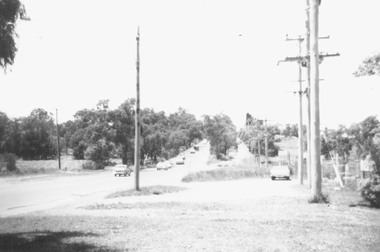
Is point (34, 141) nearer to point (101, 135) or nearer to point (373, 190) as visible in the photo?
point (101, 135)

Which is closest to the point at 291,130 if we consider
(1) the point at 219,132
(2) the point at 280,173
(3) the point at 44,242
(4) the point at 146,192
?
(1) the point at 219,132

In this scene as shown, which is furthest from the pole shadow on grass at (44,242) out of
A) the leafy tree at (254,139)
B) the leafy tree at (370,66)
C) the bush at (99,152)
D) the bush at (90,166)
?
the leafy tree at (254,139)

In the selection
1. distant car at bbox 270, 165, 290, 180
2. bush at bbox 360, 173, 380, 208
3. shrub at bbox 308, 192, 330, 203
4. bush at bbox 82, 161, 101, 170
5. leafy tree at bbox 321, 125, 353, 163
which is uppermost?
leafy tree at bbox 321, 125, 353, 163

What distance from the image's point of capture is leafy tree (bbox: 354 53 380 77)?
21.7 meters

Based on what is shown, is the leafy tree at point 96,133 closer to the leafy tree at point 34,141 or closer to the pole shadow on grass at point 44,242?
the leafy tree at point 34,141

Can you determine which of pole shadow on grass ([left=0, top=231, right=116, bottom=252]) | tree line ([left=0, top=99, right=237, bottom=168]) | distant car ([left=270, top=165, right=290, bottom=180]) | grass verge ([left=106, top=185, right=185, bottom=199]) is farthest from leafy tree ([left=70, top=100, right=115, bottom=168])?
pole shadow on grass ([left=0, top=231, right=116, bottom=252])

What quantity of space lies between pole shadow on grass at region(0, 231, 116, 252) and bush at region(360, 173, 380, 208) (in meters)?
9.56

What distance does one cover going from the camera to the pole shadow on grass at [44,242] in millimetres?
7672

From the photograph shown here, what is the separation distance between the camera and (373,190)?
43.8 feet

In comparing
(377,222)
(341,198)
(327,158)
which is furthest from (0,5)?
(327,158)

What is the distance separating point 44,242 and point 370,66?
2032 cm

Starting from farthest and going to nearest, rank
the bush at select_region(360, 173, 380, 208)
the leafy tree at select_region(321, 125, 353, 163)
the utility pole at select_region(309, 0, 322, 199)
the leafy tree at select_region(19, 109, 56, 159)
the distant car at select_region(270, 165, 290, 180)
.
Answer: the leafy tree at select_region(321, 125, 353, 163) < the leafy tree at select_region(19, 109, 56, 159) < the distant car at select_region(270, 165, 290, 180) < the utility pole at select_region(309, 0, 322, 199) < the bush at select_region(360, 173, 380, 208)

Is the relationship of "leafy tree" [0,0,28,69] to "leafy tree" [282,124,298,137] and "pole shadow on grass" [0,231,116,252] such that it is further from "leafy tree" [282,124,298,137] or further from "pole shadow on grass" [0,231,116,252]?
"leafy tree" [282,124,298,137]

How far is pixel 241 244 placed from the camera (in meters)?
7.71
